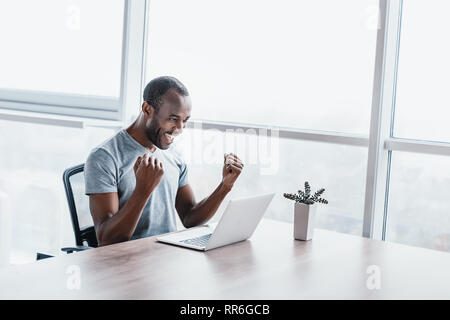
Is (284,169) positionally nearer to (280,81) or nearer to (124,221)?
(280,81)

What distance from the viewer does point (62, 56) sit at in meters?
3.88

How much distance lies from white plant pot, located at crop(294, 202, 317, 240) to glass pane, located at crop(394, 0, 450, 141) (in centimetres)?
79

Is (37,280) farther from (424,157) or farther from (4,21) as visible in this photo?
(4,21)

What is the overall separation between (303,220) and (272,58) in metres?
1.15

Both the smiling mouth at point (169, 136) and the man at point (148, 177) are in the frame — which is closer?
the man at point (148, 177)

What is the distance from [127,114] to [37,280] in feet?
6.72

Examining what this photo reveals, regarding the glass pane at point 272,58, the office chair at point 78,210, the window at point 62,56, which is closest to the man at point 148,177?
the office chair at point 78,210

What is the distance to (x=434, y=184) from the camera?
2.78 m

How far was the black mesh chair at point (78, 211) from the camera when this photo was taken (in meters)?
2.40

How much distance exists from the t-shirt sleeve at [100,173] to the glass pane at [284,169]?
108 centimetres

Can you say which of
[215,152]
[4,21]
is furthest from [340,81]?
[4,21]

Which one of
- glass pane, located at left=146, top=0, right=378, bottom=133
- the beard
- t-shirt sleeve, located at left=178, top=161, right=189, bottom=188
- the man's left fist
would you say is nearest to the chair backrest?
the beard

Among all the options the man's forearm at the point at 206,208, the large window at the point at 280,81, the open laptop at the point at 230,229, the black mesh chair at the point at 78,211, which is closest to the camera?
the open laptop at the point at 230,229

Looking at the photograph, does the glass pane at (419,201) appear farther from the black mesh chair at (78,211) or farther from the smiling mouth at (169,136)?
the black mesh chair at (78,211)
